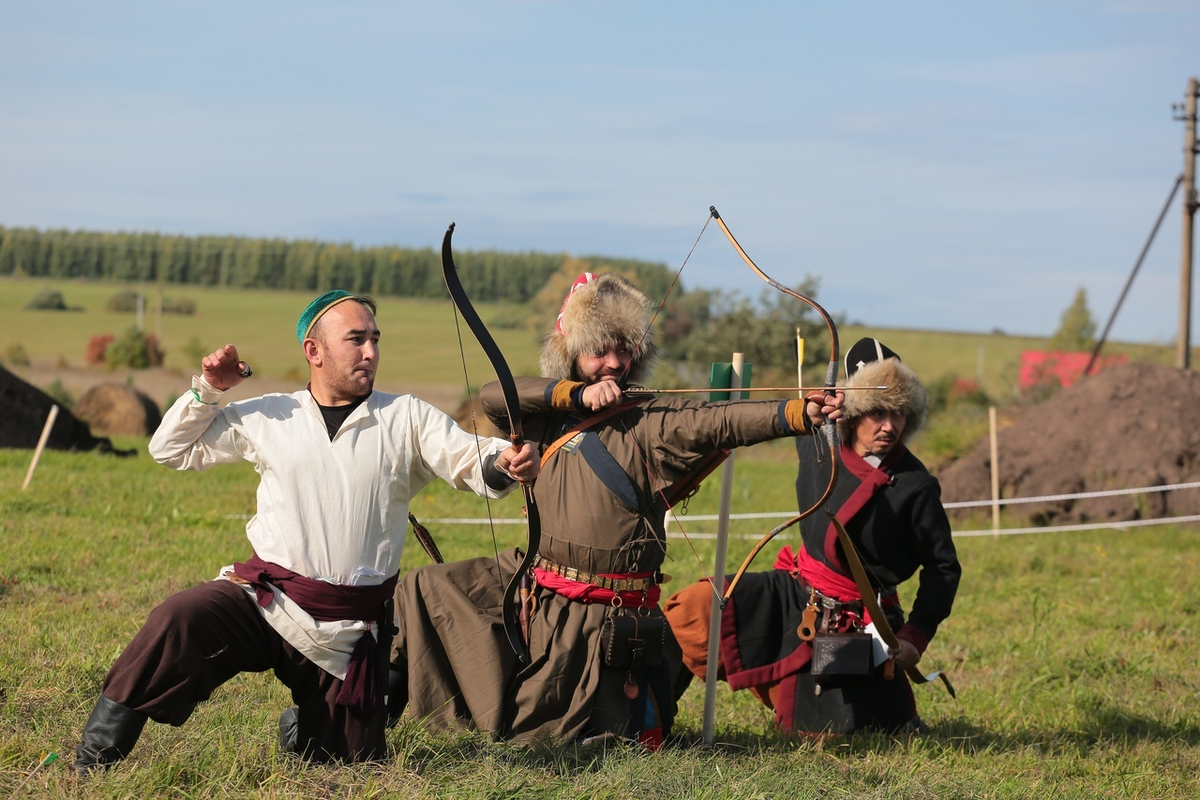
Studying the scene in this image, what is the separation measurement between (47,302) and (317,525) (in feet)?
203

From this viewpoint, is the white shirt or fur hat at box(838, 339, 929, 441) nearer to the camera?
the white shirt

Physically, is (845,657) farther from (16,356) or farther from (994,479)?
(16,356)

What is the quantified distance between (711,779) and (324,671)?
132cm

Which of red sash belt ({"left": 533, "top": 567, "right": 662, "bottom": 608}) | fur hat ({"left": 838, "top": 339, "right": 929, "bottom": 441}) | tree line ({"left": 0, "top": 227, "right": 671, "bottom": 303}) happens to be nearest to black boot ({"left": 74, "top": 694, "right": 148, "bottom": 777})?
red sash belt ({"left": 533, "top": 567, "right": 662, "bottom": 608})

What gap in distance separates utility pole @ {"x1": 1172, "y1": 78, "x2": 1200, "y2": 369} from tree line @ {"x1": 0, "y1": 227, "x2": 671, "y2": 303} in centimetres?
4041

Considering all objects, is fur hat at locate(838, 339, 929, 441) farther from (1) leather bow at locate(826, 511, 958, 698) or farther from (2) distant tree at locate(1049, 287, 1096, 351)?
(2) distant tree at locate(1049, 287, 1096, 351)

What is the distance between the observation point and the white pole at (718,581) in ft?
16.0

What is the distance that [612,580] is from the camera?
452 centimetres

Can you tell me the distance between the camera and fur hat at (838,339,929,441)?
525cm

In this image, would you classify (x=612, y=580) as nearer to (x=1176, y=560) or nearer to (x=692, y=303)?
(x=1176, y=560)

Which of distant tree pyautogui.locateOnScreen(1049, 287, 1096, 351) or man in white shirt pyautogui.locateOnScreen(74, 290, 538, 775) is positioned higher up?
distant tree pyautogui.locateOnScreen(1049, 287, 1096, 351)

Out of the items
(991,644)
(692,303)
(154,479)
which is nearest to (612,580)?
(991,644)

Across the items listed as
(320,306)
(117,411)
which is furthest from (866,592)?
(117,411)

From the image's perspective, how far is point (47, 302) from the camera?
59.4 m
